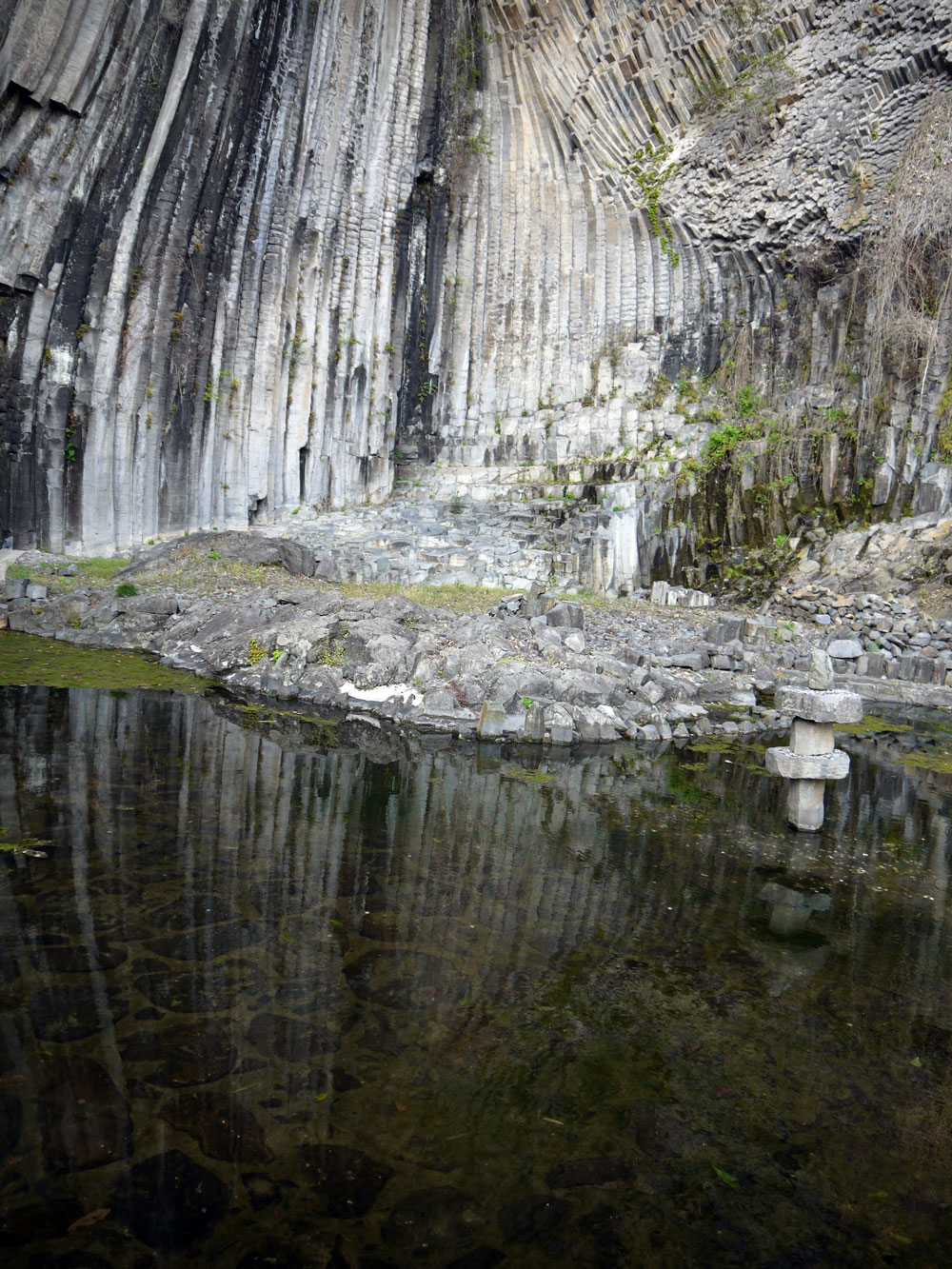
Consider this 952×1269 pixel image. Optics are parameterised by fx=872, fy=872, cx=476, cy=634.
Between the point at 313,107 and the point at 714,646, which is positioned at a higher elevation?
the point at 313,107

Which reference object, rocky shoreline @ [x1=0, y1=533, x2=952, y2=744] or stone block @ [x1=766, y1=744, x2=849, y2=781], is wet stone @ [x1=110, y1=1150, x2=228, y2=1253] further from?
rocky shoreline @ [x1=0, y1=533, x2=952, y2=744]

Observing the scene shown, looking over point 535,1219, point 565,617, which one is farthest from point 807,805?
point 565,617

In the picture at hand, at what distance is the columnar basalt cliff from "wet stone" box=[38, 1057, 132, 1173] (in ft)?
54.3

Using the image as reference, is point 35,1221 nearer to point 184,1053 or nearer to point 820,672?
point 184,1053

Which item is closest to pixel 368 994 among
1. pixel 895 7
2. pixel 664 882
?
pixel 664 882

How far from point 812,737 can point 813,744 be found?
62 millimetres

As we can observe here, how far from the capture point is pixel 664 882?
5371 mm

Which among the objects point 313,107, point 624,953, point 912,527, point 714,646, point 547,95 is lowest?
point 624,953

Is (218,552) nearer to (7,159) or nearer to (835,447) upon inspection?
(7,159)

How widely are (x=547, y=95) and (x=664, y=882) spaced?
23.0 m

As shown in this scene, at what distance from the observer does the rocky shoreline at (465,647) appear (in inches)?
373

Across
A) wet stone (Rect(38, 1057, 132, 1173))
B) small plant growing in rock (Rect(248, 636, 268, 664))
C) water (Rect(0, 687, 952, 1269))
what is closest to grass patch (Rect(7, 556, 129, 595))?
small plant growing in rock (Rect(248, 636, 268, 664))

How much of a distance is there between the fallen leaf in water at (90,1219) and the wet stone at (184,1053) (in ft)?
1.67

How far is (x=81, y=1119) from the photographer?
2.74 meters
